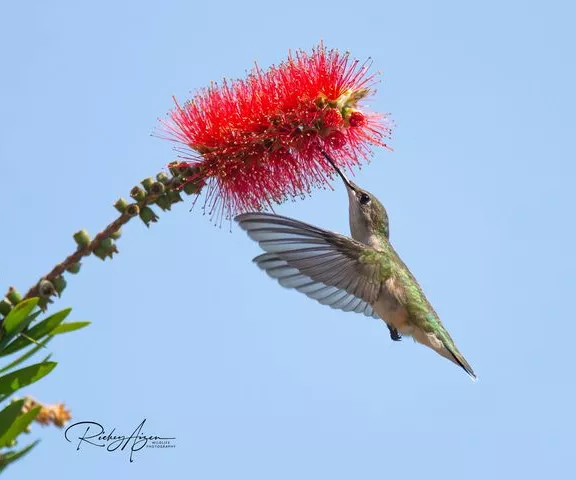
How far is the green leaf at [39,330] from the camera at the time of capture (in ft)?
10.2

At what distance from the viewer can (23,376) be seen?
118 inches

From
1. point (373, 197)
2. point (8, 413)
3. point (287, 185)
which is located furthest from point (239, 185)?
point (8, 413)

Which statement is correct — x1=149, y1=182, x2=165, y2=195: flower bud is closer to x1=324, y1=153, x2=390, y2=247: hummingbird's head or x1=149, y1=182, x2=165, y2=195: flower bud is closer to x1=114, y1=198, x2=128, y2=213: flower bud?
x1=114, y1=198, x2=128, y2=213: flower bud

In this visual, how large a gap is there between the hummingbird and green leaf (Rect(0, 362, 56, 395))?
1.58 m

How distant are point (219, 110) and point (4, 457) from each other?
Answer: 7.84 feet

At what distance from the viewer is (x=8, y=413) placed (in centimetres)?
271

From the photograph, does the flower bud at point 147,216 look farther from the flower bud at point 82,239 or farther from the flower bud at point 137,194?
the flower bud at point 82,239

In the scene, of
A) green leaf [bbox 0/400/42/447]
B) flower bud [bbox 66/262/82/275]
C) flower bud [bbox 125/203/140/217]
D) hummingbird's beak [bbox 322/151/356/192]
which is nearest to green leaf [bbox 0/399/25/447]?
green leaf [bbox 0/400/42/447]

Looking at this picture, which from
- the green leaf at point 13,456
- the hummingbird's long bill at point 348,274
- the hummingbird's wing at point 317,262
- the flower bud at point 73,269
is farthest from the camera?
the hummingbird's long bill at point 348,274

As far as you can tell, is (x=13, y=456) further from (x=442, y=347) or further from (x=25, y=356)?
(x=442, y=347)

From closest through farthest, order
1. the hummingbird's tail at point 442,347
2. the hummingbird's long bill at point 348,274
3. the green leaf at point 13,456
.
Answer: the green leaf at point 13,456, the hummingbird's long bill at point 348,274, the hummingbird's tail at point 442,347

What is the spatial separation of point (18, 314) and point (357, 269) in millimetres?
2676

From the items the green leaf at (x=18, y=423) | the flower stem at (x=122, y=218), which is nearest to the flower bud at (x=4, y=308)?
the flower stem at (x=122, y=218)

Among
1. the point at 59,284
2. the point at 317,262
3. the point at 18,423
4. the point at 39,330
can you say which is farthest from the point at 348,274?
the point at 18,423
